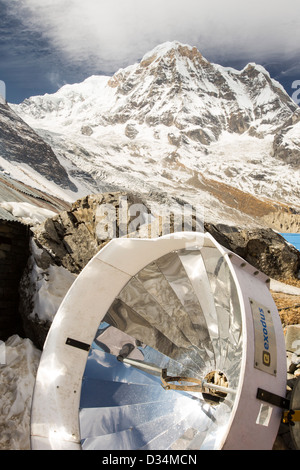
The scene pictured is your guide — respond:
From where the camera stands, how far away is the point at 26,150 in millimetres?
62094

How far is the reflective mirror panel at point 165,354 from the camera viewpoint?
301cm

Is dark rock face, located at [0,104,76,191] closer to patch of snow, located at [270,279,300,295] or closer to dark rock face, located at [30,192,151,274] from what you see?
dark rock face, located at [30,192,151,274]

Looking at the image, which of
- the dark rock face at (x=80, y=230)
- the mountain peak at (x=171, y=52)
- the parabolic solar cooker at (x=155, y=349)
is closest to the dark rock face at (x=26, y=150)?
the dark rock face at (x=80, y=230)

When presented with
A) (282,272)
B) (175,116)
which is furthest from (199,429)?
(175,116)

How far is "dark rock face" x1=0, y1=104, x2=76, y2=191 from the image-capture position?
2303 inches

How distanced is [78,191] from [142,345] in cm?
5767

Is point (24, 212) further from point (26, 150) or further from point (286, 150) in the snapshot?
point (286, 150)

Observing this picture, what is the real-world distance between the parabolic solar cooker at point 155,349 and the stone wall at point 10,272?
2.58 metres

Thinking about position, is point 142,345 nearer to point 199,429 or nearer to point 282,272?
point 199,429

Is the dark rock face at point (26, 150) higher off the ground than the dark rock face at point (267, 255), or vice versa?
the dark rock face at point (267, 255)

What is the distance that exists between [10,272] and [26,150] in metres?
61.5

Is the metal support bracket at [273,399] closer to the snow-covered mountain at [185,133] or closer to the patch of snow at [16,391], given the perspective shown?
the patch of snow at [16,391]
